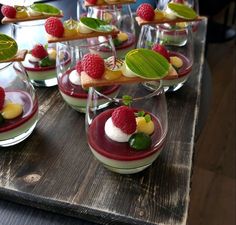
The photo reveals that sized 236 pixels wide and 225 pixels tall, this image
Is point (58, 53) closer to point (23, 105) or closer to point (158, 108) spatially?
point (23, 105)

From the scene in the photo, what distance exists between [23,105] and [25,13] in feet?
0.99

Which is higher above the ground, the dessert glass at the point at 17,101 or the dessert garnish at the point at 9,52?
the dessert garnish at the point at 9,52

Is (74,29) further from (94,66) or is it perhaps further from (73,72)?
(94,66)

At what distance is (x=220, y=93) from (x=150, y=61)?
1503 millimetres

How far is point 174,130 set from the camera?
764mm

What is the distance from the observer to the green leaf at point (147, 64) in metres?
0.64

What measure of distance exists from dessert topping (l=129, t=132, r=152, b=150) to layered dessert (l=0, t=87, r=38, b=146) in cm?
24

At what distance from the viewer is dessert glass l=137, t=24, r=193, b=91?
88 centimetres

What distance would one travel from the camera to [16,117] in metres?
0.70

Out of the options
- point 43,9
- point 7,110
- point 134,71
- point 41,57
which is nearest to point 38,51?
point 41,57

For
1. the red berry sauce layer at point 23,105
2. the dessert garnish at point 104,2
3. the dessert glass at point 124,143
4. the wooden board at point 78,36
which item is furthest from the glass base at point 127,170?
the dessert garnish at point 104,2

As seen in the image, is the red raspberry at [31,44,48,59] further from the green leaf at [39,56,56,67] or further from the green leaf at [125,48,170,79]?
the green leaf at [125,48,170,79]

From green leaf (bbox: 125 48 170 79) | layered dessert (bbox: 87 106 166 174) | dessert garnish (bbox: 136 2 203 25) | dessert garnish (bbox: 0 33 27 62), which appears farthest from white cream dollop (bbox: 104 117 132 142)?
dessert garnish (bbox: 136 2 203 25)

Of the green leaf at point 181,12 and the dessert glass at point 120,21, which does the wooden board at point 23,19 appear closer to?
the dessert glass at point 120,21
